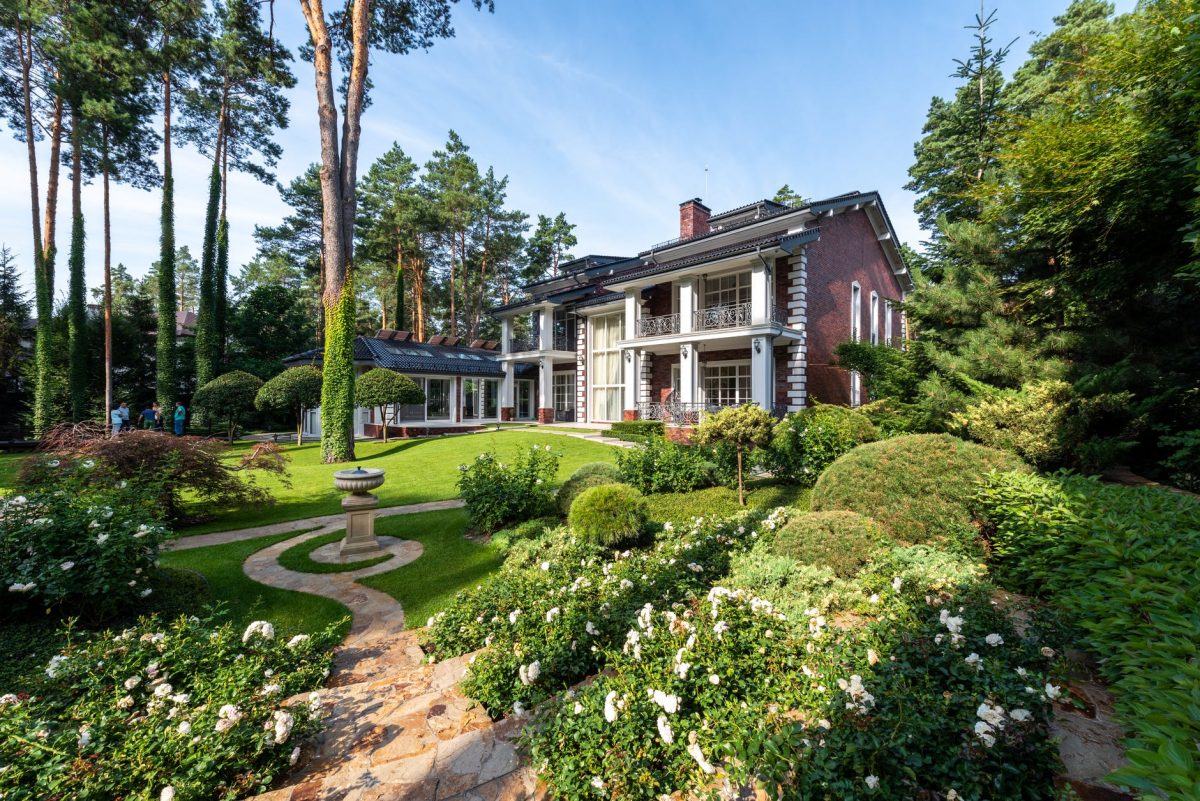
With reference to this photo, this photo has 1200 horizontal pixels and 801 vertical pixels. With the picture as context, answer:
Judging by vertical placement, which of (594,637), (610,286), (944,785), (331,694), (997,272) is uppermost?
(610,286)

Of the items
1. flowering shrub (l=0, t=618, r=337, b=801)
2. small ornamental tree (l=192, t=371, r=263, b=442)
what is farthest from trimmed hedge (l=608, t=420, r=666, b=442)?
small ornamental tree (l=192, t=371, r=263, b=442)

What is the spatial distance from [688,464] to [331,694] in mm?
6572

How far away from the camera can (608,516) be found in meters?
5.65

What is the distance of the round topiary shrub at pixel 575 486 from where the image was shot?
7195mm

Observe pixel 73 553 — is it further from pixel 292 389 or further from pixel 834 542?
pixel 292 389

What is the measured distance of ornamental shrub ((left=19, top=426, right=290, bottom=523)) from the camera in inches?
227

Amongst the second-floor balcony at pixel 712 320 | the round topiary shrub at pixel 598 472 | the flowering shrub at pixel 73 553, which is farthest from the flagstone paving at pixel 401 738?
the second-floor balcony at pixel 712 320

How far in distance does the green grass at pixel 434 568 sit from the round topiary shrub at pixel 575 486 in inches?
52.9

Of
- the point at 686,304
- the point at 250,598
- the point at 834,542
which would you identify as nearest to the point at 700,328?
the point at 686,304

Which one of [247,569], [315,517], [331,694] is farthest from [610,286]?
[331,694]

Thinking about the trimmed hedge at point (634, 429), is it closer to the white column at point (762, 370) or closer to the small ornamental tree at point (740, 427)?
the white column at point (762, 370)

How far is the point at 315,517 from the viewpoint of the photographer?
8234mm

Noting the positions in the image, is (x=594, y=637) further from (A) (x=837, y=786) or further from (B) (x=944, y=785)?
(B) (x=944, y=785)

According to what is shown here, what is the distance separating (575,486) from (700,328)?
37.2 ft
